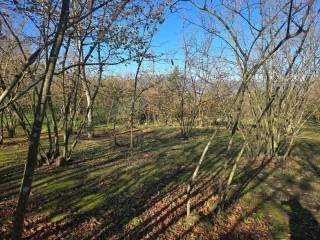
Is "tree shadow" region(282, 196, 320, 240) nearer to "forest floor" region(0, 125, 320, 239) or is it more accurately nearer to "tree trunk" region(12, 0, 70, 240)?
"forest floor" region(0, 125, 320, 239)

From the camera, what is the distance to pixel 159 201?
847 centimetres

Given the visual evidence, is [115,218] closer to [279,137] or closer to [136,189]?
[136,189]

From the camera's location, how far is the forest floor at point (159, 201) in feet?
22.1

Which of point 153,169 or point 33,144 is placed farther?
point 153,169

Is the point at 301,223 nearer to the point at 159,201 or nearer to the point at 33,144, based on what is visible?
the point at 159,201

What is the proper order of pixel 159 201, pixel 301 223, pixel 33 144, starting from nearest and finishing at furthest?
pixel 33 144, pixel 301 223, pixel 159 201

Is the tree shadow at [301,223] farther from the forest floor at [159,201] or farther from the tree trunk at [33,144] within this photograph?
the tree trunk at [33,144]

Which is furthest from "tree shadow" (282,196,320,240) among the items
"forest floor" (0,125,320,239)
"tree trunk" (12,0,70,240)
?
"tree trunk" (12,0,70,240)

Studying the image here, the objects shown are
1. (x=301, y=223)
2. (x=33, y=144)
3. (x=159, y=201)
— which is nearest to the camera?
(x=33, y=144)

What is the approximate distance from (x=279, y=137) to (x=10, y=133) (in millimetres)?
22229

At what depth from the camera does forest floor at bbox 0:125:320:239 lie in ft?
22.1

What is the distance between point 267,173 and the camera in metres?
11.1

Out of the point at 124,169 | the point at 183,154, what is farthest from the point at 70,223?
the point at 183,154

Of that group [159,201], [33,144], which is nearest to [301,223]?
[159,201]
